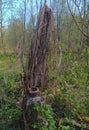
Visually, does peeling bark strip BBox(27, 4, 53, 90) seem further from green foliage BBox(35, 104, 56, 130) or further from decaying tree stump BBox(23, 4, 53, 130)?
green foliage BBox(35, 104, 56, 130)

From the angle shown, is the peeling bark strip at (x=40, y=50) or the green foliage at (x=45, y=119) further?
the peeling bark strip at (x=40, y=50)

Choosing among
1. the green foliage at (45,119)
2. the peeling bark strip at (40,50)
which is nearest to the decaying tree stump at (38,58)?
the peeling bark strip at (40,50)

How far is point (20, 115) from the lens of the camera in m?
3.94

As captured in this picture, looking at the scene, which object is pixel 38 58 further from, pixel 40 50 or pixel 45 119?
pixel 45 119

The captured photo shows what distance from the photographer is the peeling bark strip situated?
4031 millimetres

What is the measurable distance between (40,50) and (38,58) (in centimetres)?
13

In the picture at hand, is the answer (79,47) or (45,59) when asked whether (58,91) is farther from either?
(79,47)

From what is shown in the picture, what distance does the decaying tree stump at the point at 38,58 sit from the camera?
3836 mm

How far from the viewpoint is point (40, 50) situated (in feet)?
13.4

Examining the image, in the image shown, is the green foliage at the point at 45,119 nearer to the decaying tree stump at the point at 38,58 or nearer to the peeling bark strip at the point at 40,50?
the decaying tree stump at the point at 38,58

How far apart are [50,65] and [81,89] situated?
0.82m

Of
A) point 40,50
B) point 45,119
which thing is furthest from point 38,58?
point 45,119

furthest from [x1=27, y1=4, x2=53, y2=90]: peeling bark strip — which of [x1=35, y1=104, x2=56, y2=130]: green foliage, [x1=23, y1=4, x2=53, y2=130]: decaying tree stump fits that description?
[x1=35, y1=104, x2=56, y2=130]: green foliage

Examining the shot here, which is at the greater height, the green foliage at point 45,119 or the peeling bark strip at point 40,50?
the peeling bark strip at point 40,50
